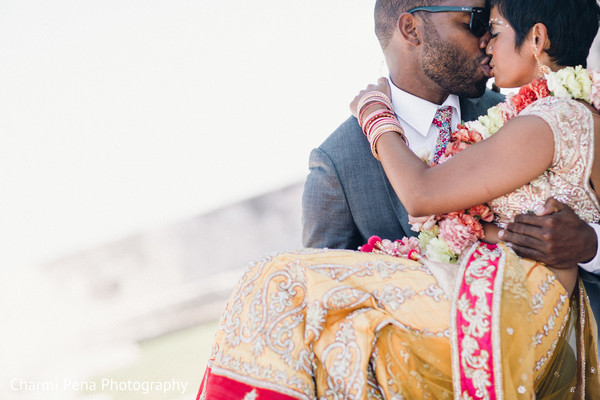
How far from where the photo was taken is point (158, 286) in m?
9.49

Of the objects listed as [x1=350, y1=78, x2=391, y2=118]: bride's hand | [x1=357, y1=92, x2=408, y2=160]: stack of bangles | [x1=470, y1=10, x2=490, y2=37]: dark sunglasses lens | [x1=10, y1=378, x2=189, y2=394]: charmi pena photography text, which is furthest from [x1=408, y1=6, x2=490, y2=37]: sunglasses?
[x1=10, y1=378, x2=189, y2=394]: charmi pena photography text

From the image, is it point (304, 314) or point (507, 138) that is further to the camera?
point (507, 138)

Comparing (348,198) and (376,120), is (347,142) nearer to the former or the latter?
(348,198)

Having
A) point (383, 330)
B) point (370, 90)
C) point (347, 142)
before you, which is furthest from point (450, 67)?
point (383, 330)

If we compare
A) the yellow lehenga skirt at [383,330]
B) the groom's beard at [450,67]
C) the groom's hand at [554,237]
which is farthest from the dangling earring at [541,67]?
the yellow lehenga skirt at [383,330]

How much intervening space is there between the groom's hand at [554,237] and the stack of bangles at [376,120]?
2.09 ft

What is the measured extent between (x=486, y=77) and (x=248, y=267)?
176 centimetres

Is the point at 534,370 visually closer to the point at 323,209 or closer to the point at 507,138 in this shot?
the point at 507,138

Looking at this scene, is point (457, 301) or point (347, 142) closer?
point (457, 301)

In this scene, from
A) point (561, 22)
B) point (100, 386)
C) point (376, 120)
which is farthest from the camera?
point (100, 386)

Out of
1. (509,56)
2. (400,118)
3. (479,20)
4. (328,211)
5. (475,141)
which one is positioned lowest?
(328,211)

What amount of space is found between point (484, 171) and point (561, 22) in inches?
27.7

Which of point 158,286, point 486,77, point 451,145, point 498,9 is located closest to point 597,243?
point 451,145

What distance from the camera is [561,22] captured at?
2115 mm
